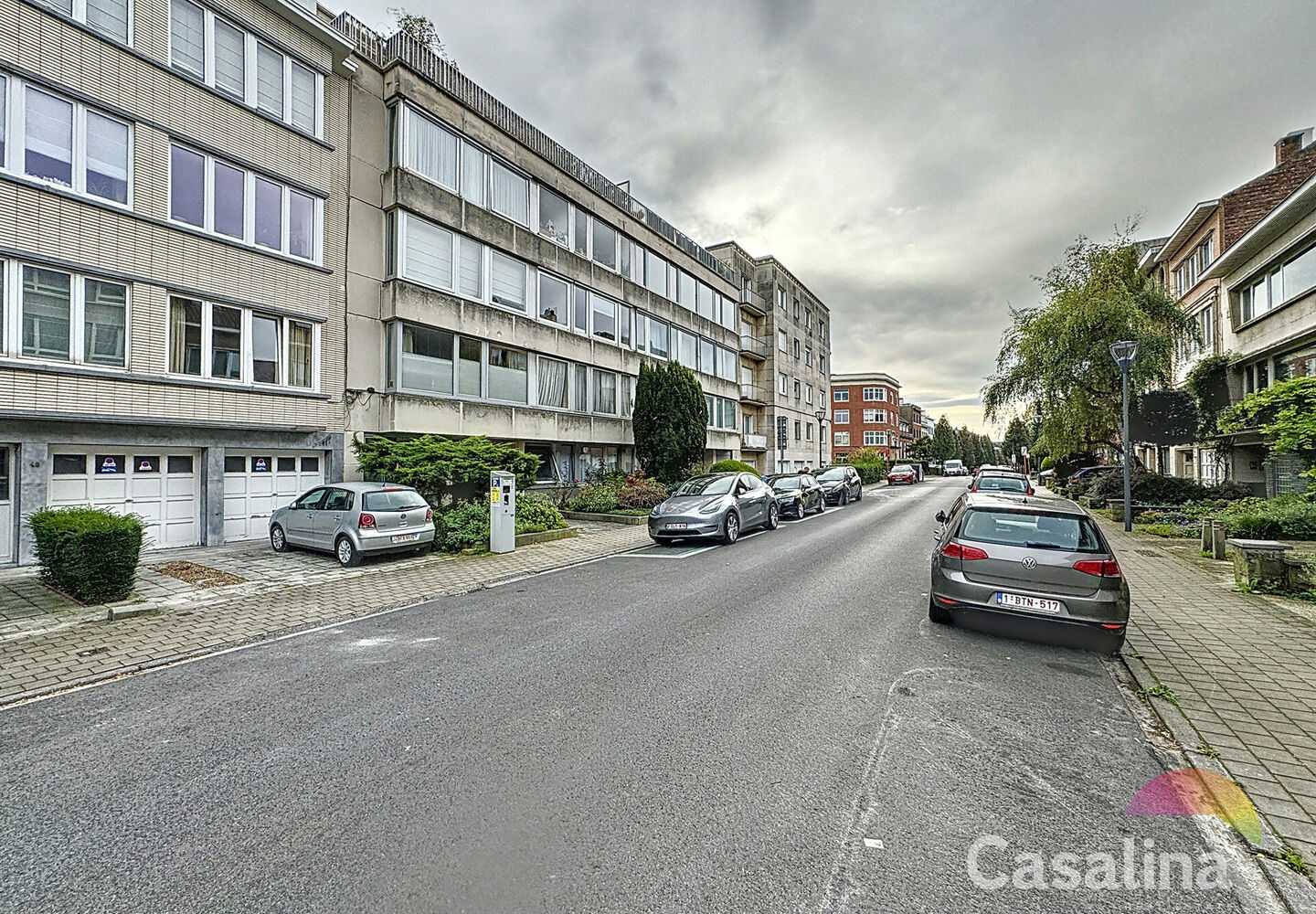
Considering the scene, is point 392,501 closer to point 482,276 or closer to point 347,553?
point 347,553

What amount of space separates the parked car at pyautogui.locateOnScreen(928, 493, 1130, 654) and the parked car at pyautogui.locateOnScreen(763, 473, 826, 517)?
1225cm

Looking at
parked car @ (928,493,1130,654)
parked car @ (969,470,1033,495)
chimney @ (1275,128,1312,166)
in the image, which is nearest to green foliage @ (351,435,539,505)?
parked car @ (928,493,1130,654)

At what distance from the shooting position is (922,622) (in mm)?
6938

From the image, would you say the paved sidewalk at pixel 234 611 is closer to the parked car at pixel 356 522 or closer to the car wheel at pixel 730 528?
the parked car at pixel 356 522

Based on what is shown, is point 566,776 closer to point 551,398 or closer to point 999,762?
point 999,762

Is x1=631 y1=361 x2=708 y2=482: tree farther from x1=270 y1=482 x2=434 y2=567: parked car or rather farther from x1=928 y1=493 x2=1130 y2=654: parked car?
x1=928 y1=493 x2=1130 y2=654: parked car

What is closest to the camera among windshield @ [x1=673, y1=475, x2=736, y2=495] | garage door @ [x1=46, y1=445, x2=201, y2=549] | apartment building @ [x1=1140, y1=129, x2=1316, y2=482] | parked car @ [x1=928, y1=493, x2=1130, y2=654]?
parked car @ [x1=928, y1=493, x2=1130, y2=654]

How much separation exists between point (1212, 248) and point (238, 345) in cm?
2994

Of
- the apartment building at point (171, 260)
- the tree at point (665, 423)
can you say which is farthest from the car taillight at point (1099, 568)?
the tree at point (665, 423)

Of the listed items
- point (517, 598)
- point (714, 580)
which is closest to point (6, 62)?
point (517, 598)

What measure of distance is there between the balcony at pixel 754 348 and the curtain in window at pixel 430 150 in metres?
21.6

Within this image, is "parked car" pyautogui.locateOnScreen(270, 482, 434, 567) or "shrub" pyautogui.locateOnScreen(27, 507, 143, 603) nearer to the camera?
"shrub" pyautogui.locateOnScreen(27, 507, 143, 603)

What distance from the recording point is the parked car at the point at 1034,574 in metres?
5.69

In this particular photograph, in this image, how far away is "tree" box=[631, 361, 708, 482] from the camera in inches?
859
